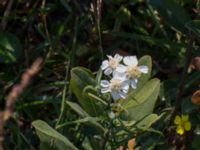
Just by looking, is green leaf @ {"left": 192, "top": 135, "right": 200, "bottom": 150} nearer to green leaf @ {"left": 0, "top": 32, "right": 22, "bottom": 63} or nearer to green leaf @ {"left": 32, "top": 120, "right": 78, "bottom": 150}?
green leaf @ {"left": 32, "top": 120, "right": 78, "bottom": 150}

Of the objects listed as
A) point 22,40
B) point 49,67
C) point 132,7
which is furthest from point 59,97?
point 132,7

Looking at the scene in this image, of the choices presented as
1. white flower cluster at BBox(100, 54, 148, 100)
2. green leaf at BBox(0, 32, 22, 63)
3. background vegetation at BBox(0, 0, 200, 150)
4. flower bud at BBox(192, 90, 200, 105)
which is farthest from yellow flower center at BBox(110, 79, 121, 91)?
green leaf at BBox(0, 32, 22, 63)

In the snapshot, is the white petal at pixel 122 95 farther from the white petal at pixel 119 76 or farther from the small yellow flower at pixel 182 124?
the small yellow flower at pixel 182 124

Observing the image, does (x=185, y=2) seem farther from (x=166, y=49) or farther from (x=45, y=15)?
(x=45, y=15)

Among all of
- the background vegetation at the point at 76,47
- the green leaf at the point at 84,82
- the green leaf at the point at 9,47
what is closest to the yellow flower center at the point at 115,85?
the green leaf at the point at 84,82

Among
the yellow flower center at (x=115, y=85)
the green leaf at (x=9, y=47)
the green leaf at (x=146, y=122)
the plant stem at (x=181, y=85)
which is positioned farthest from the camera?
the green leaf at (x=9, y=47)

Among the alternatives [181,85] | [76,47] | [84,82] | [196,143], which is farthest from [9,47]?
[196,143]
